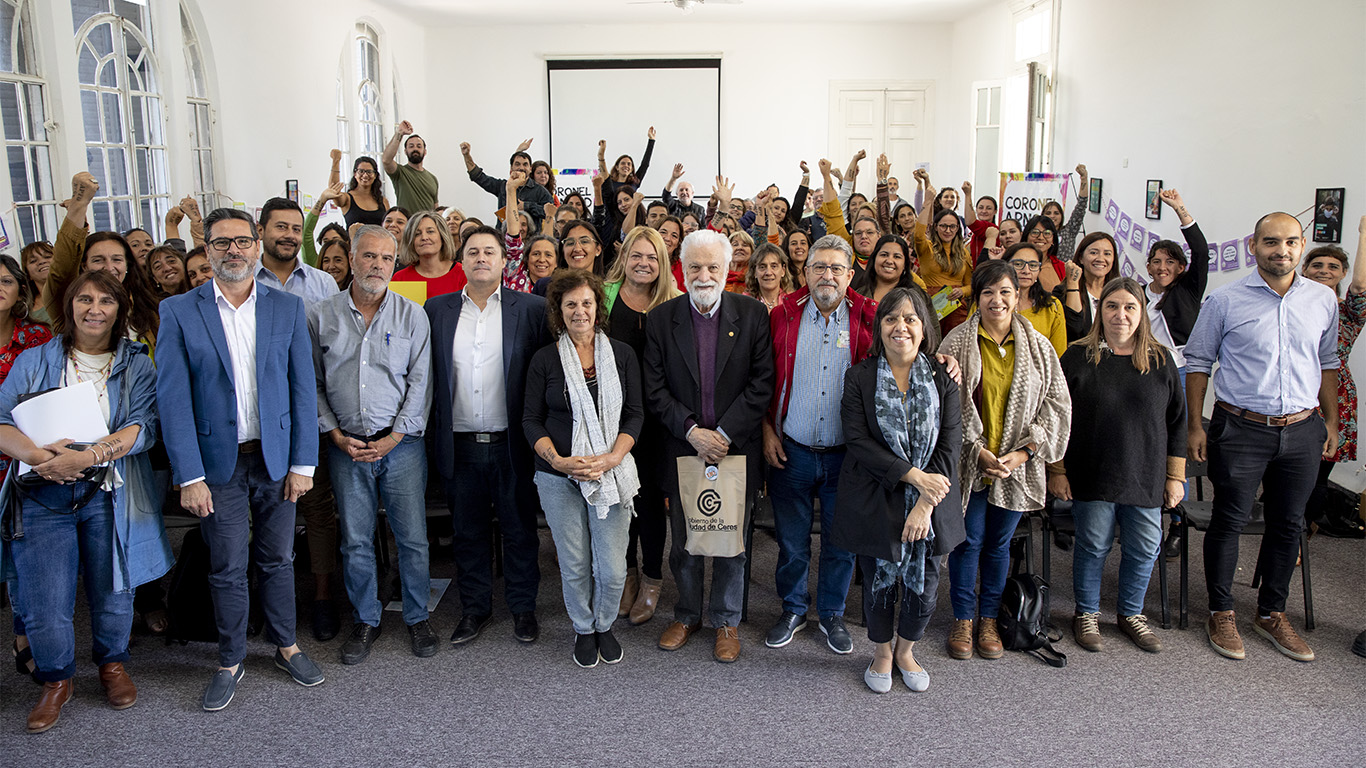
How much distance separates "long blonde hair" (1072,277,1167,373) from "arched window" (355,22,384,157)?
9452 millimetres

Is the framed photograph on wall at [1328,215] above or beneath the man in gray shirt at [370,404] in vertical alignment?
above

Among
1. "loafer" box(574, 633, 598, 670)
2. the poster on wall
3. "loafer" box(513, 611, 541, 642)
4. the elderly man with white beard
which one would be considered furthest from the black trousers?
the poster on wall

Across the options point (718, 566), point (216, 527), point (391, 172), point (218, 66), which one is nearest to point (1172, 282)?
point (718, 566)

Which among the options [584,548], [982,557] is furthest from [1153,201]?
[584,548]

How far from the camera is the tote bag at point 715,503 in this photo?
316cm

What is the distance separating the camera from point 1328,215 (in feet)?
15.9

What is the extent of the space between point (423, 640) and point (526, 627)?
39cm

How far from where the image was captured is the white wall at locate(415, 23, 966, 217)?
12633 millimetres

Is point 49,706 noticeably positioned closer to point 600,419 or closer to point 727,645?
point 600,419

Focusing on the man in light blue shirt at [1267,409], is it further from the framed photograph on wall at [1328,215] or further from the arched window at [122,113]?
the arched window at [122,113]

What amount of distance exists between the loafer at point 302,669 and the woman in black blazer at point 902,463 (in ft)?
6.27

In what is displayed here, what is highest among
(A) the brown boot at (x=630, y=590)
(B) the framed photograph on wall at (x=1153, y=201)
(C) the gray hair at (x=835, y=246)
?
(B) the framed photograph on wall at (x=1153, y=201)

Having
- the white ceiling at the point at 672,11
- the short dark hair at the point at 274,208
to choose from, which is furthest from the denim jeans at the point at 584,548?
the white ceiling at the point at 672,11

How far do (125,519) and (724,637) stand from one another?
2.11 m
